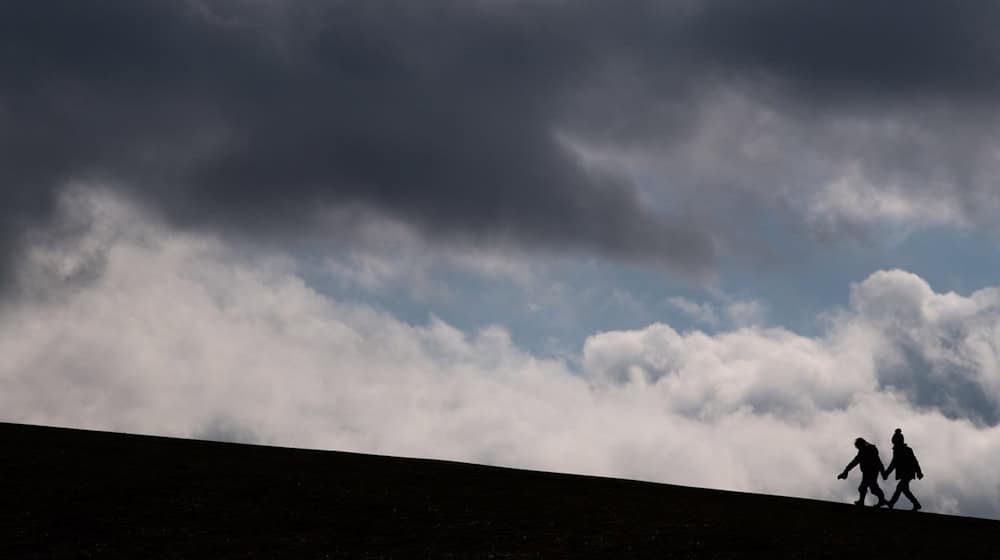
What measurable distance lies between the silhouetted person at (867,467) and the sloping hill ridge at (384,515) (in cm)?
88

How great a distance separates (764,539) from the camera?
73.9 ft

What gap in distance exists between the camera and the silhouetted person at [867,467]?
27766mm

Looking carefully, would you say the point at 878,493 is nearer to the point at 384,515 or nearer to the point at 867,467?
the point at 867,467

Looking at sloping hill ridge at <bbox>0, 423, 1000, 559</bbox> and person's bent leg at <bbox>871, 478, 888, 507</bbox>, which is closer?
sloping hill ridge at <bbox>0, 423, 1000, 559</bbox>

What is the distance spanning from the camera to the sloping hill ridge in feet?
70.2

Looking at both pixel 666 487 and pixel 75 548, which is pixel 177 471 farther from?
pixel 666 487

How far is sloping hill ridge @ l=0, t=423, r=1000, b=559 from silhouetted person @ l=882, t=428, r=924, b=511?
3.81ft

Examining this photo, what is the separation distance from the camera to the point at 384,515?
24.5 meters

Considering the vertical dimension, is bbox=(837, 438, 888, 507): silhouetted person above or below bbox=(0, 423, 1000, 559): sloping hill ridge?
above

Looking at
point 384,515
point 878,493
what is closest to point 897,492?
point 878,493

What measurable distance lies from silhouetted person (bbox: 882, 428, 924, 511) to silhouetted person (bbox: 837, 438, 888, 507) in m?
0.32

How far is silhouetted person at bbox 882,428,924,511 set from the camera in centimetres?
2753

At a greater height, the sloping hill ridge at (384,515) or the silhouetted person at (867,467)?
the silhouetted person at (867,467)

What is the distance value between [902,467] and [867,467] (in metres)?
1.02
